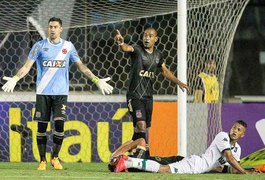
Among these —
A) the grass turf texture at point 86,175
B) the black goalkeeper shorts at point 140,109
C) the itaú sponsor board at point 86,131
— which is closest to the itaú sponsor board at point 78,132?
the itaú sponsor board at point 86,131

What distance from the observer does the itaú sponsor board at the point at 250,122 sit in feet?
46.2

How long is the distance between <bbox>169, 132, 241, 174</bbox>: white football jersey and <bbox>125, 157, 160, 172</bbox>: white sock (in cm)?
22

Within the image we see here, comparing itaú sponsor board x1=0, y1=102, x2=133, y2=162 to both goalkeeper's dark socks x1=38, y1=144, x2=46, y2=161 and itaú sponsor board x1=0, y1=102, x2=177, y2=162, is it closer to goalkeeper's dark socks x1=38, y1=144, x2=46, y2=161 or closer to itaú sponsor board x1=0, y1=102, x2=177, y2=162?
itaú sponsor board x1=0, y1=102, x2=177, y2=162

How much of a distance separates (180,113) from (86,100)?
2.11 meters

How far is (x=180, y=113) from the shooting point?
40.7 feet

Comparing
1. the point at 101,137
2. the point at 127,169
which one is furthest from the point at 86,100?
the point at 127,169

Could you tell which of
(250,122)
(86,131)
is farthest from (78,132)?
(250,122)

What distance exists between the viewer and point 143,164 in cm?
1106

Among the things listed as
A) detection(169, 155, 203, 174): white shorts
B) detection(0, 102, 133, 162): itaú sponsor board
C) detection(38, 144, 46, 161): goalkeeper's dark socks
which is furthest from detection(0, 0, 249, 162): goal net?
detection(38, 144, 46, 161): goalkeeper's dark socks

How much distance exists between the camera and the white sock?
11.0m

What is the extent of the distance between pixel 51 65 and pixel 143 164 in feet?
5.37

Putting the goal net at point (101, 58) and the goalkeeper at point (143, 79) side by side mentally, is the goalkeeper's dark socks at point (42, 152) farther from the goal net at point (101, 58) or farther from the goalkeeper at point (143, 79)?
the goal net at point (101, 58)

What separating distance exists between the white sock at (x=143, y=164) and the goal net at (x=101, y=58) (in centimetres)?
183

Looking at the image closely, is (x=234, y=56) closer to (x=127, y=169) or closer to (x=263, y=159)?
(x=263, y=159)
